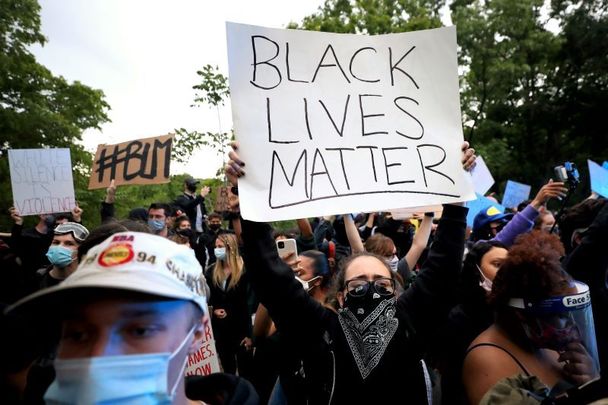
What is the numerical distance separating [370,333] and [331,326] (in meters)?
0.19

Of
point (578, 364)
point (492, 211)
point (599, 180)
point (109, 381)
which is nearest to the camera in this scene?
point (109, 381)

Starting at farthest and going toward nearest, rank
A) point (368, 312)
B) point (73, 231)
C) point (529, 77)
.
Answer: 1. point (529, 77)
2. point (73, 231)
3. point (368, 312)

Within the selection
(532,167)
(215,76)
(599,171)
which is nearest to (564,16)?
(532,167)

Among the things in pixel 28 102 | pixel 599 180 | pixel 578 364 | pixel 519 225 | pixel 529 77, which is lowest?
pixel 578 364

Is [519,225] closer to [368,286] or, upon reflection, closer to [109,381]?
[368,286]

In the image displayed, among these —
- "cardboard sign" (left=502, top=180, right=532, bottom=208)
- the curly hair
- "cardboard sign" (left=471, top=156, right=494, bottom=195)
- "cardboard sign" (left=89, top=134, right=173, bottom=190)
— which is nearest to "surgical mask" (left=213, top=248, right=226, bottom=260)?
"cardboard sign" (left=89, top=134, right=173, bottom=190)

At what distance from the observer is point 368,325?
70.9 inches

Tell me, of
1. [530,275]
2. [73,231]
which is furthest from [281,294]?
[73,231]

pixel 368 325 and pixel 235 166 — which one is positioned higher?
pixel 235 166

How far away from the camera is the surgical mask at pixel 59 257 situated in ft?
11.1

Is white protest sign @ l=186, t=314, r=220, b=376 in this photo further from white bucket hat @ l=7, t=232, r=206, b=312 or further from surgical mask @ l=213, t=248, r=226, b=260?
white bucket hat @ l=7, t=232, r=206, b=312

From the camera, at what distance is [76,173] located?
42.8 ft

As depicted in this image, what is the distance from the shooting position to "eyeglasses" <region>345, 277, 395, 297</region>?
75.3 inches

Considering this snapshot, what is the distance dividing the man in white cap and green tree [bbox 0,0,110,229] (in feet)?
41.4
